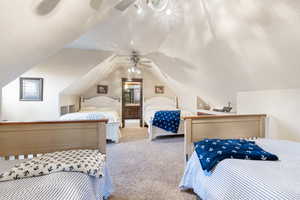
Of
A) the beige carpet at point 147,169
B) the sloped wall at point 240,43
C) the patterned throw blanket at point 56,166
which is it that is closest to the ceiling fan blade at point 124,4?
the sloped wall at point 240,43

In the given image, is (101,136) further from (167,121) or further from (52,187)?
(167,121)

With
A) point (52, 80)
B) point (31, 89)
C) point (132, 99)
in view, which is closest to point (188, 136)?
point (52, 80)

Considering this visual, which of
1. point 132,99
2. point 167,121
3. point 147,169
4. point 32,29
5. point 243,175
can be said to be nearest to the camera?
point 243,175

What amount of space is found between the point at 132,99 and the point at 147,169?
4.56 meters

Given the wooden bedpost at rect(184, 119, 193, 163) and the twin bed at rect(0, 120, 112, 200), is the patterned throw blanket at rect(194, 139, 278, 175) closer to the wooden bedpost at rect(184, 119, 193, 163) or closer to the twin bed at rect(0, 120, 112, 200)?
the wooden bedpost at rect(184, 119, 193, 163)

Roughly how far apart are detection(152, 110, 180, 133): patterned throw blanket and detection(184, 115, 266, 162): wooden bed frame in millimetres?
2211

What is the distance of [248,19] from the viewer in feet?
6.18

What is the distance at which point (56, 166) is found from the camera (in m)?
1.33

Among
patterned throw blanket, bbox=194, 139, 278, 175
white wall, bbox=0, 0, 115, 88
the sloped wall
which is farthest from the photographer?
the sloped wall

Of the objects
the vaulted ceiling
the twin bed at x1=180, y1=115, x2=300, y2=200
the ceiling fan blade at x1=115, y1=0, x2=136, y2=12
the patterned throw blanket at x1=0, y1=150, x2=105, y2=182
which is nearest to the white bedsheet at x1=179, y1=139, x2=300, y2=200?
the twin bed at x1=180, y1=115, x2=300, y2=200

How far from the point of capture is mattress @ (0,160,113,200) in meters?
1.01

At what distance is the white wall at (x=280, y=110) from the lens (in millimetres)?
2420

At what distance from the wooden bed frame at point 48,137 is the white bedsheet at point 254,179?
1.25 meters

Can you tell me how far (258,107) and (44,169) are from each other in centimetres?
328
